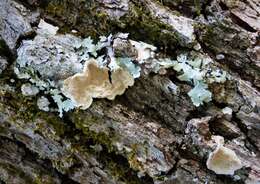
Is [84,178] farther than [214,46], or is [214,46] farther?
[214,46]

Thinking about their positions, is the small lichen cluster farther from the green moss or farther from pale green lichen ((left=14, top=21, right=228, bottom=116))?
the green moss

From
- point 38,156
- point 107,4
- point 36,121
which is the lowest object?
point 38,156

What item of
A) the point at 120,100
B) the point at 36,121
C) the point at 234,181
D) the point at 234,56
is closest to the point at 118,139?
the point at 120,100

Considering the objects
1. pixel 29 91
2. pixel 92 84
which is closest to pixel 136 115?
pixel 92 84

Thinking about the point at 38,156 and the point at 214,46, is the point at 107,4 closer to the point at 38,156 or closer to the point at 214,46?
the point at 214,46

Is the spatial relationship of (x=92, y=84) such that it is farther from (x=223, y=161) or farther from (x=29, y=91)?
(x=223, y=161)

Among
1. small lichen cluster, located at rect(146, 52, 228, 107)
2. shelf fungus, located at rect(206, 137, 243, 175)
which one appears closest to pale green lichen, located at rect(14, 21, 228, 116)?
small lichen cluster, located at rect(146, 52, 228, 107)

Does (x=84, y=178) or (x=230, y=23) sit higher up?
(x=230, y=23)
